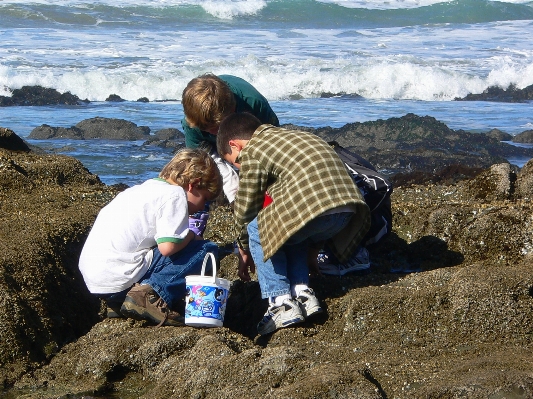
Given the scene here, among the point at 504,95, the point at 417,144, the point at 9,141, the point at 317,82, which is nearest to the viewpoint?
the point at 9,141

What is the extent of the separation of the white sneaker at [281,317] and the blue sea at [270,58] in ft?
20.6

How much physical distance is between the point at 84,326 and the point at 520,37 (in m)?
27.3

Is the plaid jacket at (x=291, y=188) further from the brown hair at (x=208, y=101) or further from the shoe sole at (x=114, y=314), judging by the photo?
the shoe sole at (x=114, y=314)

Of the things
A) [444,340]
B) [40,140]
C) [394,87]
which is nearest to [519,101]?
[394,87]

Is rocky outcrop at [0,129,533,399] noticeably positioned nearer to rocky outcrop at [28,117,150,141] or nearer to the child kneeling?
the child kneeling

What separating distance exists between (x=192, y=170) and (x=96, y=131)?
33.1 feet

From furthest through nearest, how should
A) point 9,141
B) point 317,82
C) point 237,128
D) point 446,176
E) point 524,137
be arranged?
point 317,82
point 524,137
point 446,176
point 9,141
point 237,128

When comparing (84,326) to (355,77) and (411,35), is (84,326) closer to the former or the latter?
(355,77)

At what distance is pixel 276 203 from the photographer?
401 cm

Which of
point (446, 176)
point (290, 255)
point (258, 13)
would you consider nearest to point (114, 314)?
point (290, 255)

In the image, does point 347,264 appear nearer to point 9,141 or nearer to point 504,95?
point 9,141

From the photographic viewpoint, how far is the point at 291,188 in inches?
158

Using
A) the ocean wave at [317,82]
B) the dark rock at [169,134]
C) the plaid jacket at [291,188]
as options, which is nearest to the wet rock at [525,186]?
the plaid jacket at [291,188]

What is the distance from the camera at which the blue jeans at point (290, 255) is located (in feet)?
13.1
